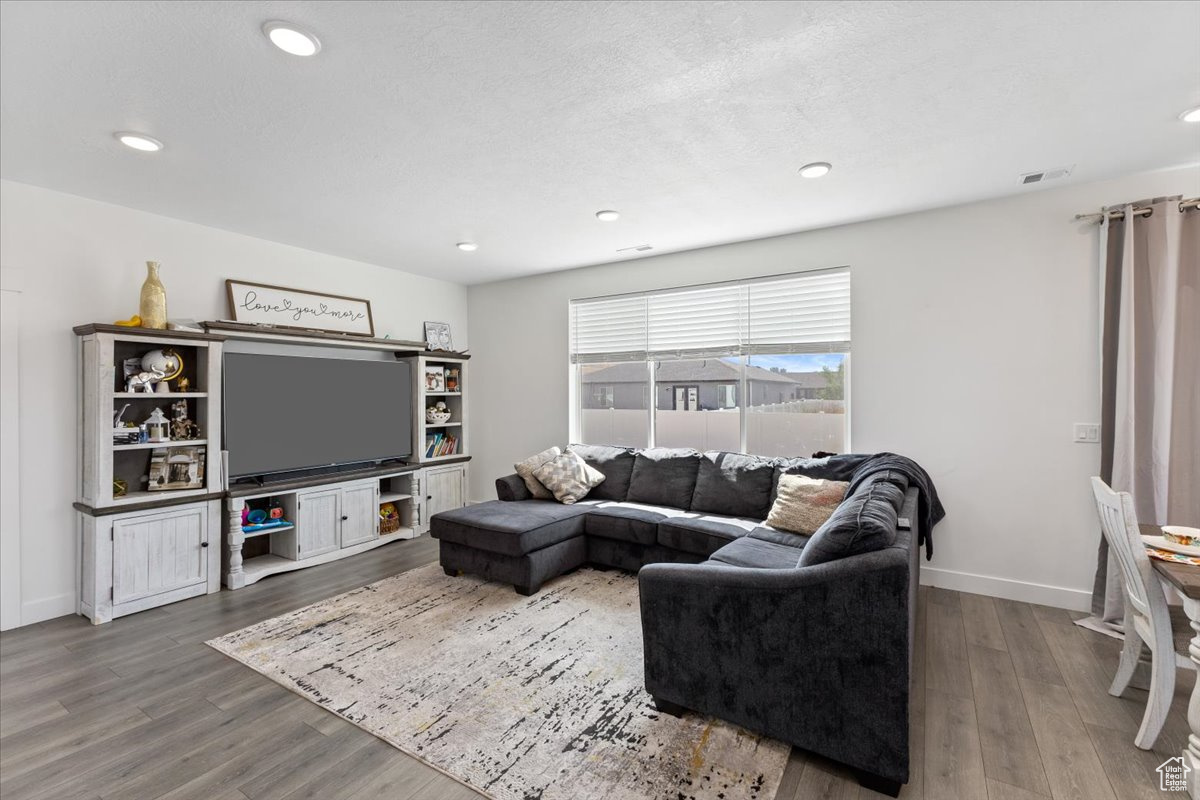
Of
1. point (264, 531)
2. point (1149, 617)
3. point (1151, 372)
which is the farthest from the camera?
point (264, 531)

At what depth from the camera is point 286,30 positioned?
5.69 feet

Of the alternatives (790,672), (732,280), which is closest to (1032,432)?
(732,280)

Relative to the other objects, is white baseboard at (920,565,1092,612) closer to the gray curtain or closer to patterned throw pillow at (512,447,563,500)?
the gray curtain

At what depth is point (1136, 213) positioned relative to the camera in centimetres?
293

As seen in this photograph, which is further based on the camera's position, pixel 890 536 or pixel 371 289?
pixel 371 289

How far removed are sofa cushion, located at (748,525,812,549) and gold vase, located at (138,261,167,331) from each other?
3.98m

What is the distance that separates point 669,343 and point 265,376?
3261 millimetres

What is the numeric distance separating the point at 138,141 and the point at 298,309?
192cm

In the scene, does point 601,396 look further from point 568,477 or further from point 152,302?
point 152,302

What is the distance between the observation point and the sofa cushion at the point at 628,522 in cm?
361

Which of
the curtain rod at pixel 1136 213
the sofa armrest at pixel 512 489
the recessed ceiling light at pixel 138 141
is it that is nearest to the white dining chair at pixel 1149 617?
the curtain rod at pixel 1136 213

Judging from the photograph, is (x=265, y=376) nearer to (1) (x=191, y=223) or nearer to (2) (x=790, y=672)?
(1) (x=191, y=223)

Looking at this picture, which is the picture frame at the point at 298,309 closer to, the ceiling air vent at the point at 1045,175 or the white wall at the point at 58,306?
the white wall at the point at 58,306

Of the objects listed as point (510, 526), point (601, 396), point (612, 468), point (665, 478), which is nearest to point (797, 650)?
point (510, 526)
